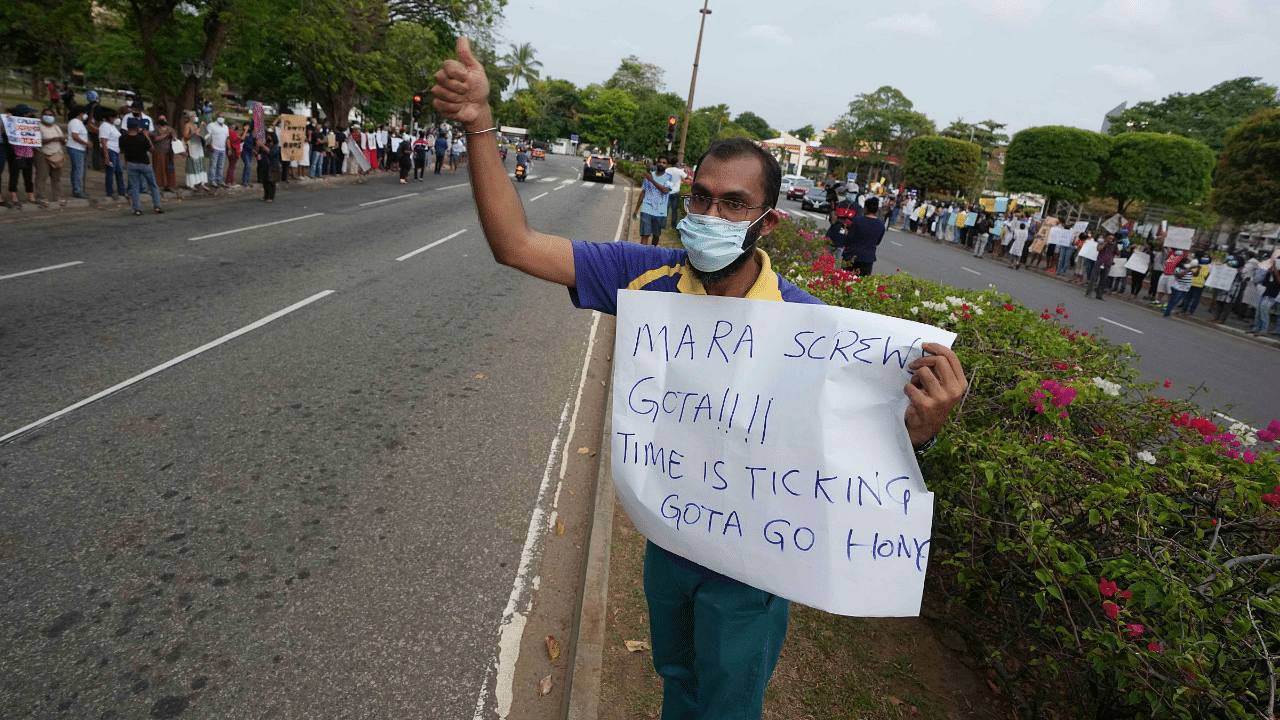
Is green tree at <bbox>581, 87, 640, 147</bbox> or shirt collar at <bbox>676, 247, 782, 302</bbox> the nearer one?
shirt collar at <bbox>676, 247, 782, 302</bbox>

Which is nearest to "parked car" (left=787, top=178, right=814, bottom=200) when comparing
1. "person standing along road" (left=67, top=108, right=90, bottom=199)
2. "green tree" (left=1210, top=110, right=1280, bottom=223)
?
"green tree" (left=1210, top=110, right=1280, bottom=223)

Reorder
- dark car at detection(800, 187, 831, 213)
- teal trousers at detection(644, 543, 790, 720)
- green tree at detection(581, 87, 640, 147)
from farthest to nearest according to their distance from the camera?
green tree at detection(581, 87, 640, 147) → dark car at detection(800, 187, 831, 213) → teal trousers at detection(644, 543, 790, 720)

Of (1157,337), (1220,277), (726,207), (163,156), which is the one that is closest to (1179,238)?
(1220,277)

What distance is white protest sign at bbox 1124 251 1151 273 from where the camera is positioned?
19.9m

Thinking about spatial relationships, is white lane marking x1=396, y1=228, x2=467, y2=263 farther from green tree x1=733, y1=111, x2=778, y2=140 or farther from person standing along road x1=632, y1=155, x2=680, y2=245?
green tree x1=733, y1=111, x2=778, y2=140

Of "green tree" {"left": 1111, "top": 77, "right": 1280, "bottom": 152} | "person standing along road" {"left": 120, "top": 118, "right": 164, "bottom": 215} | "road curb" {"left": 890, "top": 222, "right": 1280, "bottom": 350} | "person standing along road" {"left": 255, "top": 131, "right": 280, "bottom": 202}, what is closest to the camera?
"person standing along road" {"left": 120, "top": 118, "right": 164, "bottom": 215}

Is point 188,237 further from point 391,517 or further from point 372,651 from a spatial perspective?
point 372,651

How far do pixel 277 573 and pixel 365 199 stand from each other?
17323 millimetres

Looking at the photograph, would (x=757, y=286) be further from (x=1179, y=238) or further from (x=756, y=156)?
(x=1179, y=238)

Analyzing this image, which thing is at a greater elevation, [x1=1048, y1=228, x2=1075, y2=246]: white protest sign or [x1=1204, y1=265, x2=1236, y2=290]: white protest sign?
[x1=1048, y1=228, x2=1075, y2=246]: white protest sign

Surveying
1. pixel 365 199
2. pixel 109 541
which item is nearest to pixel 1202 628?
pixel 109 541

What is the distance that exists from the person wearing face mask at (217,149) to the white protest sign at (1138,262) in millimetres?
24326

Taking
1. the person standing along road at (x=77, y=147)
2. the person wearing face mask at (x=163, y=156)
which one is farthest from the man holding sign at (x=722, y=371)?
the person wearing face mask at (x=163, y=156)

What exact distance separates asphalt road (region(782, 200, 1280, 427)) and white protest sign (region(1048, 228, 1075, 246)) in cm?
145
